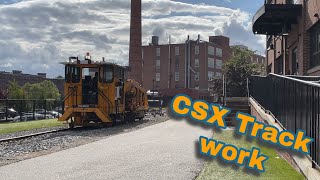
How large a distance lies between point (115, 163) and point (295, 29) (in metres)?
11.7

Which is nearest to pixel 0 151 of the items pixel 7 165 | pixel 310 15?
pixel 7 165

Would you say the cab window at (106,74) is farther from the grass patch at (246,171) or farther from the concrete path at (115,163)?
the grass patch at (246,171)

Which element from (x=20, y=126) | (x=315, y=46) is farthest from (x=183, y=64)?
(x=315, y=46)

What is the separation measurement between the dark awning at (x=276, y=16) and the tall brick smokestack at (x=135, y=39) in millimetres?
39811

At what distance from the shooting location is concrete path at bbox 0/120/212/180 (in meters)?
9.07

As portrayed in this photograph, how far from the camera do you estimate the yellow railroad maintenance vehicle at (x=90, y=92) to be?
2311 cm

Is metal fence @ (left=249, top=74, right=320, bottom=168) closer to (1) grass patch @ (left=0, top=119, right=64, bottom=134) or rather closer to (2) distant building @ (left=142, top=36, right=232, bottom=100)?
(1) grass patch @ (left=0, top=119, right=64, bottom=134)

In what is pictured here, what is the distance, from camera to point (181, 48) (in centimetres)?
10138

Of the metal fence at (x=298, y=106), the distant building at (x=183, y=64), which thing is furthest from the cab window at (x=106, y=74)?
the distant building at (x=183, y=64)

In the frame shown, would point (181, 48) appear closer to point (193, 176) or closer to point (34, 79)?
point (34, 79)

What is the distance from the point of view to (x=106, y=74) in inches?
930

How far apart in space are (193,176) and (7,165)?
438 cm

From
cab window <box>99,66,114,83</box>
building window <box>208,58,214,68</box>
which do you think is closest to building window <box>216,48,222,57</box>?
building window <box>208,58,214,68</box>

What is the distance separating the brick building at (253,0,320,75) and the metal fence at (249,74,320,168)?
444cm
